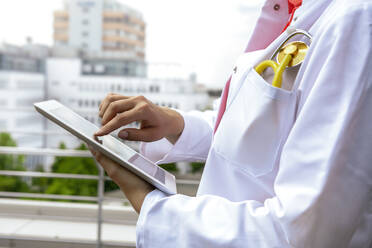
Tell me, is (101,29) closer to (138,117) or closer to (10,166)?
(10,166)

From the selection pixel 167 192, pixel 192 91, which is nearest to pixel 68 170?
pixel 192 91

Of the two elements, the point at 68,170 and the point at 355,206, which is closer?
the point at 355,206

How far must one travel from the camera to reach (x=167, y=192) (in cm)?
41

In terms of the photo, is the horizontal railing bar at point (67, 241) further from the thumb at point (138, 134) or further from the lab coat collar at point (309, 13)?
the lab coat collar at point (309, 13)

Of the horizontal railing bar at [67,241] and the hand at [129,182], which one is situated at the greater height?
the hand at [129,182]

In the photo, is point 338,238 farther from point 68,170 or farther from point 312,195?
point 68,170

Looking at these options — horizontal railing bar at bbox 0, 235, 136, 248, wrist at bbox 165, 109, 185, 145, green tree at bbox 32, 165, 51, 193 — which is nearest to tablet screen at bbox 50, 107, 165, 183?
wrist at bbox 165, 109, 185, 145

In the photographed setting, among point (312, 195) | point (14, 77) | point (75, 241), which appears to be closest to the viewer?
point (312, 195)

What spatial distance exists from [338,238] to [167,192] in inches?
6.9

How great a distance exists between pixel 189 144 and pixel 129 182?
0.91 ft

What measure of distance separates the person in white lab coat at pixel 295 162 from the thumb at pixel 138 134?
50 mm

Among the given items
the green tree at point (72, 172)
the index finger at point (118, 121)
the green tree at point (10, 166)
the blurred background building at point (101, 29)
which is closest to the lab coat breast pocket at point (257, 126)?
the index finger at point (118, 121)

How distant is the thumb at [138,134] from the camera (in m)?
0.52

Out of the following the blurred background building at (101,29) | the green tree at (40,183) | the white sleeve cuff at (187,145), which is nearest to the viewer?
the white sleeve cuff at (187,145)
